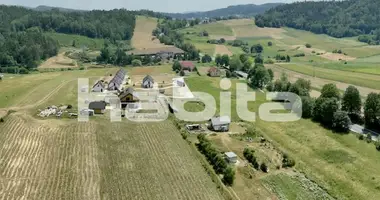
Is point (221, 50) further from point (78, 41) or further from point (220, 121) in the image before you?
point (220, 121)

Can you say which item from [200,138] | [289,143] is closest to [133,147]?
[200,138]

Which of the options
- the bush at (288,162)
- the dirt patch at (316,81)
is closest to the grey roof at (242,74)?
the dirt patch at (316,81)

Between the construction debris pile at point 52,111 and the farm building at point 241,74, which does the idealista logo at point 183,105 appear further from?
the farm building at point 241,74

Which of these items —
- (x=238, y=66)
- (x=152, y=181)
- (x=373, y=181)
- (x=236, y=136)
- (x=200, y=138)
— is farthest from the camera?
(x=238, y=66)

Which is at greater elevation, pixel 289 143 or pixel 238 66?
pixel 238 66

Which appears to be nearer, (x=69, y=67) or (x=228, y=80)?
(x=228, y=80)

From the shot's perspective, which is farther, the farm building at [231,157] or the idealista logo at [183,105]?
the idealista logo at [183,105]

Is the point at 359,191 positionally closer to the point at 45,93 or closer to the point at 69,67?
the point at 45,93
